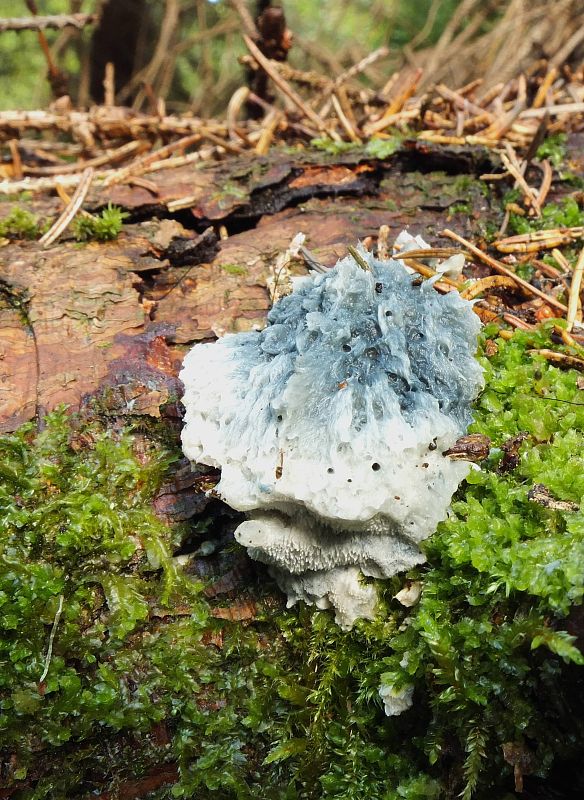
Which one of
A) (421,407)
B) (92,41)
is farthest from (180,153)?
(92,41)

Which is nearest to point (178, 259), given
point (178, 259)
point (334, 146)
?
point (178, 259)

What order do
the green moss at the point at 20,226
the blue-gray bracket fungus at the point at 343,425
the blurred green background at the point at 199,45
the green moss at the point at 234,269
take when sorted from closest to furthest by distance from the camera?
the blue-gray bracket fungus at the point at 343,425
the green moss at the point at 234,269
the green moss at the point at 20,226
the blurred green background at the point at 199,45

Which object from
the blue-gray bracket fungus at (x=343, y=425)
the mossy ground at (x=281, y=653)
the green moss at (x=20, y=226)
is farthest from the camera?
the green moss at (x=20, y=226)

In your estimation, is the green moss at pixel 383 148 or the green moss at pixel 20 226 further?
the green moss at pixel 383 148

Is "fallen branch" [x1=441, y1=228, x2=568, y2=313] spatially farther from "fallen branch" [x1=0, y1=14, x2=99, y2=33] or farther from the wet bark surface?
"fallen branch" [x1=0, y1=14, x2=99, y2=33]

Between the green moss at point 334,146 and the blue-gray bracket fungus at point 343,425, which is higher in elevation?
the green moss at point 334,146

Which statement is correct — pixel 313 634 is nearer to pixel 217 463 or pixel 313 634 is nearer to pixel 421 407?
pixel 217 463

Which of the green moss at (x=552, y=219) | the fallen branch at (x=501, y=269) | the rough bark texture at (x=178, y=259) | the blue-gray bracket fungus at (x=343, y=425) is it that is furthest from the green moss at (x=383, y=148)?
the blue-gray bracket fungus at (x=343, y=425)

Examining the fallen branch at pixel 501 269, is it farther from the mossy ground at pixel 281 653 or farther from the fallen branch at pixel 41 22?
the fallen branch at pixel 41 22
